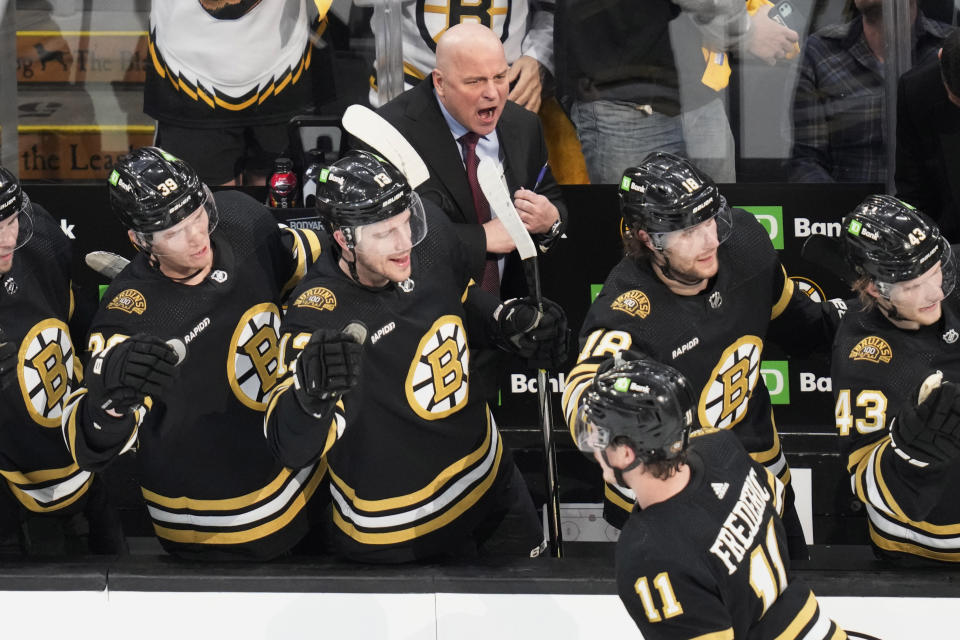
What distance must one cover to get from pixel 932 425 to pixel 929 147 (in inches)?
59.1

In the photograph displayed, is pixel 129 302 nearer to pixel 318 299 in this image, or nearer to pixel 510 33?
pixel 318 299

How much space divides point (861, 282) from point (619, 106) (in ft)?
4.65

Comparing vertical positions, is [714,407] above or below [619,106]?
below

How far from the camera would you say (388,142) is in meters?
3.72

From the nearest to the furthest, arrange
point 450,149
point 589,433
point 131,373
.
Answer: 1. point 589,433
2. point 131,373
3. point 450,149

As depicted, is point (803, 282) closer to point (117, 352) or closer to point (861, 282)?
point (861, 282)

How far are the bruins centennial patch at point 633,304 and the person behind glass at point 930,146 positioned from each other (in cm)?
128

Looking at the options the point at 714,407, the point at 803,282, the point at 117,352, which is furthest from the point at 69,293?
the point at 803,282

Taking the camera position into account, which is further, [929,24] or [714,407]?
[929,24]

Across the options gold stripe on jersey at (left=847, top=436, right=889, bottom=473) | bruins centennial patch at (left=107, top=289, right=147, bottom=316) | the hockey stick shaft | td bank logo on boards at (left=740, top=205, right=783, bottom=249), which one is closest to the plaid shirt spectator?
td bank logo on boards at (left=740, top=205, right=783, bottom=249)

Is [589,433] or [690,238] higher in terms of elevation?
[690,238]

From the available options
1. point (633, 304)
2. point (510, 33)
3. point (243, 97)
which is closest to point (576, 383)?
point (633, 304)

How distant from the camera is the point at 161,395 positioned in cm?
→ 331

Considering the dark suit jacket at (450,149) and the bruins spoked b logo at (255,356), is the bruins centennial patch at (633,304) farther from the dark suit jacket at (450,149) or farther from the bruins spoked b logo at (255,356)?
the bruins spoked b logo at (255,356)
